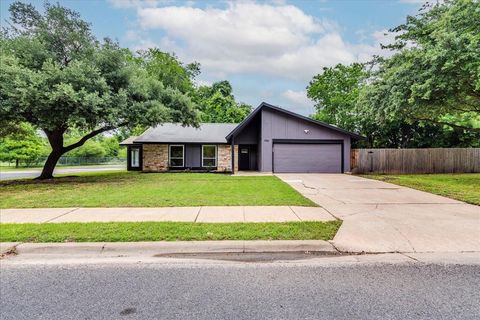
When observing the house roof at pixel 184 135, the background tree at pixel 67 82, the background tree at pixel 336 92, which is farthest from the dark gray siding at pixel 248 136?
the background tree at pixel 336 92

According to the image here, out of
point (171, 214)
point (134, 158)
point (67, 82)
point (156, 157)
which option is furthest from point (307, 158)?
point (171, 214)

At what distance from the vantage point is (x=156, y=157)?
76.4 ft

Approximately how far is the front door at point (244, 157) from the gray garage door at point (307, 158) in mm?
3802

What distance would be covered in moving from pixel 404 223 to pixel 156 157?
64.6 feet

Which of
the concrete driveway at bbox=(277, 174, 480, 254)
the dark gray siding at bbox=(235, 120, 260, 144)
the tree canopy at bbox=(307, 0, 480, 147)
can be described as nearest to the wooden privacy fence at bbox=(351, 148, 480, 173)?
the tree canopy at bbox=(307, 0, 480, 147)

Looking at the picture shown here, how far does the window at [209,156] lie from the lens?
2377 cm

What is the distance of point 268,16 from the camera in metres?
17.3

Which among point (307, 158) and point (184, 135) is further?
point (184, 135)

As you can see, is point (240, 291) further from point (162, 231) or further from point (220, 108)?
point (220, 108)

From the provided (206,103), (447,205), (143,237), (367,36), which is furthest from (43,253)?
(206,103)

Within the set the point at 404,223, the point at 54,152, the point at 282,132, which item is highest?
the point at 282,132

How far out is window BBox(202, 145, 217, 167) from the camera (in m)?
23.8

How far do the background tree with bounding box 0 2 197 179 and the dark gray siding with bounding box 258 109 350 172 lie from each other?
5.84m

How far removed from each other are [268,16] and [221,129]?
35.9 ft
